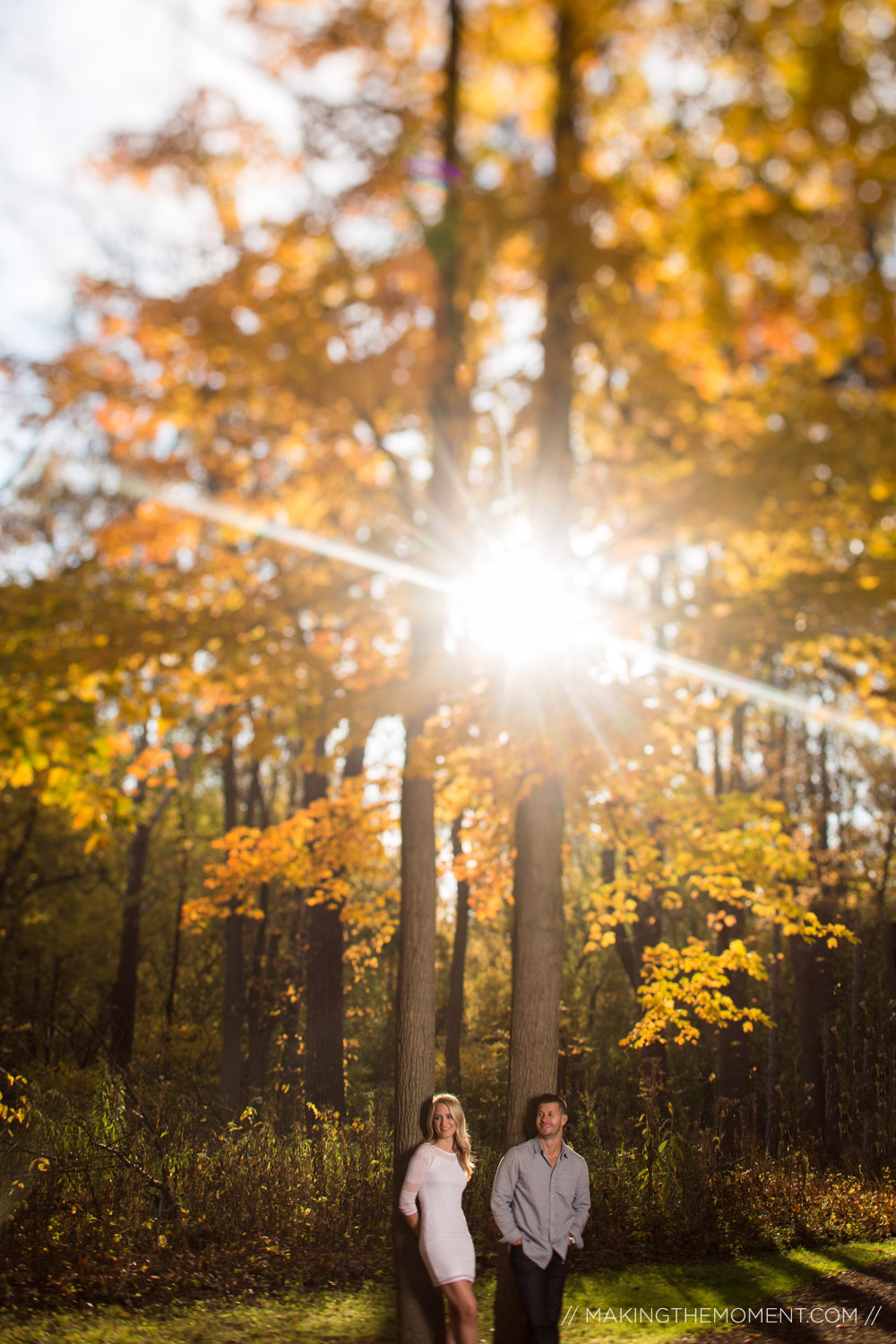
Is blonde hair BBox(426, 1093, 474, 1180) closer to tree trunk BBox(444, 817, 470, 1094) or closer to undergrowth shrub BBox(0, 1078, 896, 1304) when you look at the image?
undergrowth shrub BBox(0, 1078, 896, 1304)

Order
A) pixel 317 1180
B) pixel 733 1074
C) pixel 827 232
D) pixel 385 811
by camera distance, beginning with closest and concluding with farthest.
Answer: pixel 827 232
pixel 385 811
pixel 317 1180
pixel 733 1074

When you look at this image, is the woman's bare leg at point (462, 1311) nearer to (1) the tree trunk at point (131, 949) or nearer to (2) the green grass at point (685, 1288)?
(2) the green grass at point (685, 1288)

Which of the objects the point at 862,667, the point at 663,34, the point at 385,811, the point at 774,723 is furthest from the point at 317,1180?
the point at 774,723

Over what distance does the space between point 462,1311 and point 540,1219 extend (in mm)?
602

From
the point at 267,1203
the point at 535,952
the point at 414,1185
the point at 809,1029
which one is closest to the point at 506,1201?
the point at 414,1185

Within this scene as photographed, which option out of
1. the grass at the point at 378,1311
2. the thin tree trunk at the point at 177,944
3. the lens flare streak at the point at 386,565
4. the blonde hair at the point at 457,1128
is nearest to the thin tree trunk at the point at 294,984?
the thin tree trunk at the point at 177,944

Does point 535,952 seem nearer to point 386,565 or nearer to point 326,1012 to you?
point 386,565

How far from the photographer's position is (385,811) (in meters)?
8.21

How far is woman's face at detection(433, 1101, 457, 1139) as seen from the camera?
189 inches

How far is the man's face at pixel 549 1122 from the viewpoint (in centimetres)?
474

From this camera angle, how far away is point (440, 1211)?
4.57 m

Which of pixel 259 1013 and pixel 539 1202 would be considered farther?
pixel 259 1013

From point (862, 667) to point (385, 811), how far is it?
4539mm

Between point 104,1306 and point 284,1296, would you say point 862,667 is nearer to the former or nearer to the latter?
point 284,1296
